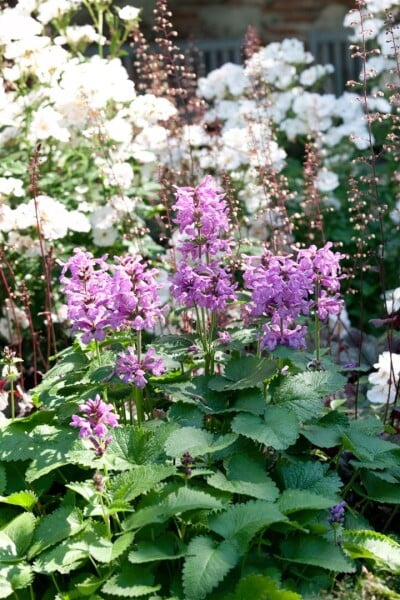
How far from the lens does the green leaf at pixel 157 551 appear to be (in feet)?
8.07

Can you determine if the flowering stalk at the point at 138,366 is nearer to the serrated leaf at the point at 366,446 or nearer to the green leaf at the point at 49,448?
the green leaf at the point at 49,448

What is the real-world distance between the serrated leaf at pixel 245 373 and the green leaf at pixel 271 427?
0.28ft

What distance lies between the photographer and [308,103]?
550cm

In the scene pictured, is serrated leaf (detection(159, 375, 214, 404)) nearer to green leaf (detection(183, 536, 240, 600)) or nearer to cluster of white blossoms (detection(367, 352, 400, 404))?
green leaf (detection(183, 536, 240, 600))

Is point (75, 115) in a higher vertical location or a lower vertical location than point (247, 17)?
lower

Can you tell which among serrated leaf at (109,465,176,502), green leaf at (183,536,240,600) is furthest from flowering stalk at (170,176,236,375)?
A: green leaf at (183,536,240,600)

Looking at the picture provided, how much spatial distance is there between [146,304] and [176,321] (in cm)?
156

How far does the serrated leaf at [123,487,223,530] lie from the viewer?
8.15ft

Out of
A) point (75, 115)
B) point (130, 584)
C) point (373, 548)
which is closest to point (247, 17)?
point (75, 115)

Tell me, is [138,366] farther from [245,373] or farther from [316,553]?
[316,553]

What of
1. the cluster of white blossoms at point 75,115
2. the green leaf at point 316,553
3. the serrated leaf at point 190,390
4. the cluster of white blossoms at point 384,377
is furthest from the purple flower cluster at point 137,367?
the cluster of white blossoms at point 75,115

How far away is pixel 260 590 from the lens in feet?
7.83

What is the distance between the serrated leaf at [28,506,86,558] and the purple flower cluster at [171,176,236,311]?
0.63 metres

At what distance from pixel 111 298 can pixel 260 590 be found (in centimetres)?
84
